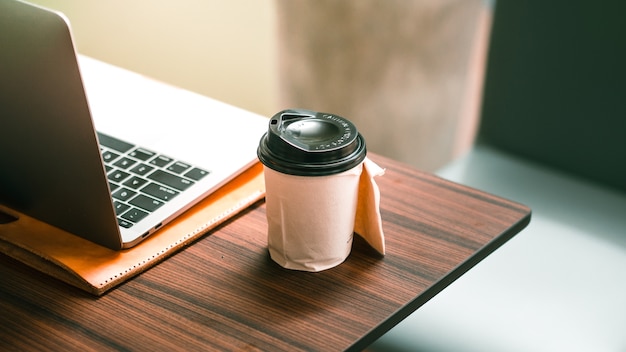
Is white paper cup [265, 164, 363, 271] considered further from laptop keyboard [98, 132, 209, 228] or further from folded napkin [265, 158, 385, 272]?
laptop keyboard [98, 132, 209, 228]

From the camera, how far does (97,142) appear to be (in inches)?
29.3

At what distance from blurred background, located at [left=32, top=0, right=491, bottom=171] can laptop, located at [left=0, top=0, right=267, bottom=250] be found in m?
0.54

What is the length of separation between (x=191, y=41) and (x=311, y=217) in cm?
108

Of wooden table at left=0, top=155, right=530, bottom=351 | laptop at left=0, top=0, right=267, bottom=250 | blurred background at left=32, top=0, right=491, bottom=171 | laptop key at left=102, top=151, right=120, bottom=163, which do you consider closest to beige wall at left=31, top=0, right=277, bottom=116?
blurred background at left=32, top=0, right=491, bottom=171

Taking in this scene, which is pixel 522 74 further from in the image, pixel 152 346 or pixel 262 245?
pixel 152 346

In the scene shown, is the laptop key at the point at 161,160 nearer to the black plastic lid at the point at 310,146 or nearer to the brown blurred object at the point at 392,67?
the black plastic lid at the point at 310,146

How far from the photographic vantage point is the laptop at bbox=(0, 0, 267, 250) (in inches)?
28.6

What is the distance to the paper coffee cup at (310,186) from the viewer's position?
2.48 ft

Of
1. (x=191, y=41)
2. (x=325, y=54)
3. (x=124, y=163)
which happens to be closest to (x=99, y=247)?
(x=124, y=163)

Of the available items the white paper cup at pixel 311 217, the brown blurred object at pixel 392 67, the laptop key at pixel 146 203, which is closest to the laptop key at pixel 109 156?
the laptop key at pixel 146 203

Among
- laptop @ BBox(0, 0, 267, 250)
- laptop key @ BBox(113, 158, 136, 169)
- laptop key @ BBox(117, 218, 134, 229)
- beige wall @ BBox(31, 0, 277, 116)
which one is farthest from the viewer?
beige wall @ BBox(31, 0, 277, 116)

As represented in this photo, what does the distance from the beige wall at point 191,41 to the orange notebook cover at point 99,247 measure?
77 cm

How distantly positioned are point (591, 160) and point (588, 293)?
1.06 ft

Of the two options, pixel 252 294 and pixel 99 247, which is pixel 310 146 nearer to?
pixel 252 294
